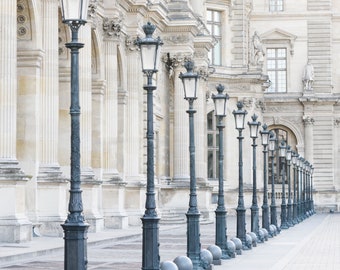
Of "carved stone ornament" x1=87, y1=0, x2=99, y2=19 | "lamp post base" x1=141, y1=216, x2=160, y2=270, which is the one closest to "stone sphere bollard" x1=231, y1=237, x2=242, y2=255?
"lamp post base" x1=141, y1=216, x2=160, y2=270

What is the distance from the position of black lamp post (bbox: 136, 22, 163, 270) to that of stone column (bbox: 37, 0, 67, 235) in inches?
496

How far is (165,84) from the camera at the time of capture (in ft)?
184

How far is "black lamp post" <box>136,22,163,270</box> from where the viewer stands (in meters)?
20.9

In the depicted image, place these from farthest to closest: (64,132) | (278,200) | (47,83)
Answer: (278,200) → (64,132) → (47,83)

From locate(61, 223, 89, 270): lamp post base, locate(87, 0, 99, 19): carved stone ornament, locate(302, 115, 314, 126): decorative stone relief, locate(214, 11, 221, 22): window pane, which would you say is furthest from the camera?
locate(302, 115, 314, 126): decorative stone relief

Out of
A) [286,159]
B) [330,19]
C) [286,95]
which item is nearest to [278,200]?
[286,95]

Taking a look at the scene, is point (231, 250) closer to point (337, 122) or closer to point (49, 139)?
point (49, 139)

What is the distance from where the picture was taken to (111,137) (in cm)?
4450

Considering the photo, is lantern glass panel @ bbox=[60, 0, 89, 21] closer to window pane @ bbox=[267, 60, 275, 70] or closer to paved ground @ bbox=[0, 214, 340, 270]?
paved ground @ bbox=[0, 214, 340, 270]

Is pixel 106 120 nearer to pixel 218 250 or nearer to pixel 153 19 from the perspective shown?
pixel 153 19

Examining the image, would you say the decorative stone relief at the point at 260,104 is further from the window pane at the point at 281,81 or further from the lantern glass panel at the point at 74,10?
the lantern glass panel at the point at 74,10

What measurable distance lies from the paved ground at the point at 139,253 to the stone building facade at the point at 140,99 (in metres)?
1.23

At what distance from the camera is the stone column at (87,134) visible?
3894 centimetres

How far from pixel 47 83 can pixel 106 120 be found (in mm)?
9357
